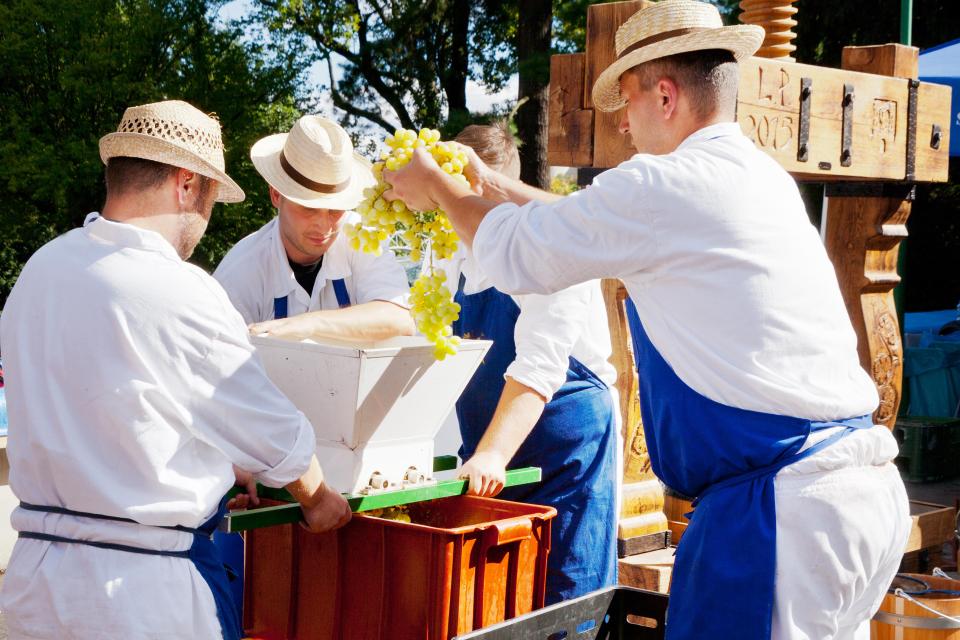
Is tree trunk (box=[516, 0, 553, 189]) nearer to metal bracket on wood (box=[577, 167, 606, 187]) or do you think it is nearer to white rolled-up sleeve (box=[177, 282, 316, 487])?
metal bracket on wood (box=[577, 167, 606, 187])

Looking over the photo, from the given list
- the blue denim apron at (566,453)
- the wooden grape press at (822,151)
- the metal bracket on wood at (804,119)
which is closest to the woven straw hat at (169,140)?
the blue denim apron at (566,453)

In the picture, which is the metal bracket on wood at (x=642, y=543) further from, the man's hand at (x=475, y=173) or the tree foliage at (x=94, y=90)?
the tree foliage at (x=94, y=90)

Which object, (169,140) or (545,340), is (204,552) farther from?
(545,340)

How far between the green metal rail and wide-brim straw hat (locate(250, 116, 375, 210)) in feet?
3.00

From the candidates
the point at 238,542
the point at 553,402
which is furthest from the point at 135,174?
the point at 553,402

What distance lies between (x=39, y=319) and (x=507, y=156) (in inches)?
59.9

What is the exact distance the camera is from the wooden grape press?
3604 mm

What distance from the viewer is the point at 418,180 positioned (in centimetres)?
221

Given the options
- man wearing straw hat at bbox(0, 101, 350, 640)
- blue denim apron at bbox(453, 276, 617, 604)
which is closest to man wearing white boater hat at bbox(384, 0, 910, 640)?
man wearing straw hat at bbox(0, 101, 350, 640)

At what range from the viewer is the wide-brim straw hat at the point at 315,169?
9.94 feet

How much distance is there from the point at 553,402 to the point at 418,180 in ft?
3.26

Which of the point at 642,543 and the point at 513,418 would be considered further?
the point at 642,543

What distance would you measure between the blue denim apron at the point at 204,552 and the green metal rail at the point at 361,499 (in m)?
0.05

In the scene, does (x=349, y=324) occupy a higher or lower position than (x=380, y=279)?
lower
